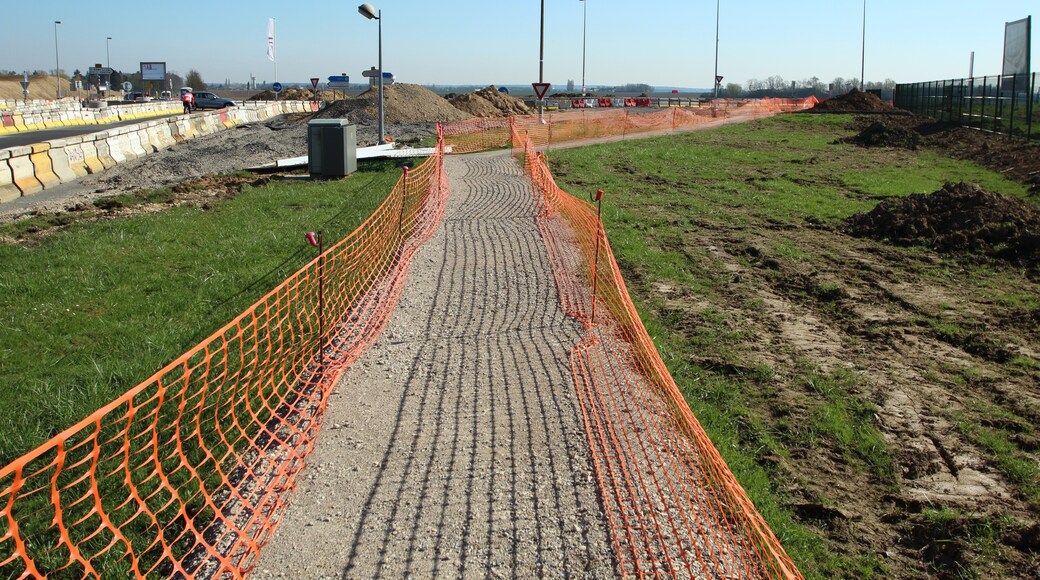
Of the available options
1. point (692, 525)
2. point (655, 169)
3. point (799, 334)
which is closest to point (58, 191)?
point (655, 169)

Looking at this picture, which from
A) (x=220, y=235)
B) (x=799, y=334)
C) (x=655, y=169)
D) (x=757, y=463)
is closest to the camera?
(x=757, y=463)

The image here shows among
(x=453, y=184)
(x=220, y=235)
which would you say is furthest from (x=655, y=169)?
(x=220, y=235)

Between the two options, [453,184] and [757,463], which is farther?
[453,184]

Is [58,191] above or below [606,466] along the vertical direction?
above

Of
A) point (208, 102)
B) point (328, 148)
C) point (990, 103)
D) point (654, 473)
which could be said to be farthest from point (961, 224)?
point (208, 102)

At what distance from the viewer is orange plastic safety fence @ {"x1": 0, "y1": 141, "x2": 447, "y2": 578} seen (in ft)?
12.9

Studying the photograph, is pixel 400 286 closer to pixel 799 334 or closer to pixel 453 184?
pixel 799 334

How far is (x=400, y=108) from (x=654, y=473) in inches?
1494

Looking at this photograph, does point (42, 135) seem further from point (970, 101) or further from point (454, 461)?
point (970, 101)

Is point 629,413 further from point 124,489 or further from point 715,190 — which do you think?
point 715,190

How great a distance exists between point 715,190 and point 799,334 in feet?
34.3

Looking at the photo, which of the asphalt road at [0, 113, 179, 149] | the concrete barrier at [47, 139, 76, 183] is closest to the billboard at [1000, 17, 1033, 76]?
the concrete barrier at [47, 139, 76, 183]

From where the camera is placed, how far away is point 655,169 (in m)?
22.2

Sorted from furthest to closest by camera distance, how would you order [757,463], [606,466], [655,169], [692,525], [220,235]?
[655,169]
[220,235]
[757,463]
[606,466]
[692,525]
